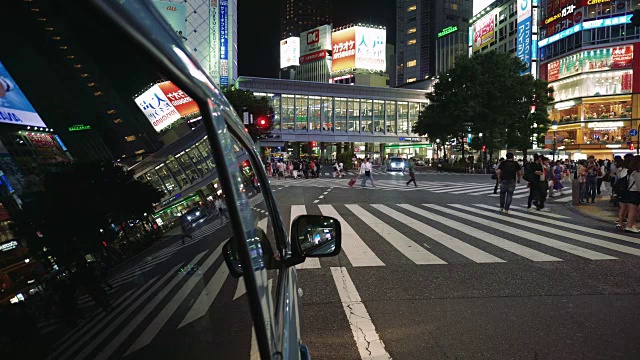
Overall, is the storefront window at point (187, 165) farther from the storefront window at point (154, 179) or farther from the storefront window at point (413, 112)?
the storefront window at point (413, 112)

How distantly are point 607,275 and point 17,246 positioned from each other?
6.75 meters

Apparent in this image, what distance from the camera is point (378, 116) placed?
79.6 m

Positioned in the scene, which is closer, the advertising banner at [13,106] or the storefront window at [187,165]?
the advertising banner at [13,106]

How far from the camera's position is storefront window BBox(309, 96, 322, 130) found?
74250mm

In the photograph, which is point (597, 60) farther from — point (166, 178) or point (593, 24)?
point (166, 178)

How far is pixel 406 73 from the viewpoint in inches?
5891

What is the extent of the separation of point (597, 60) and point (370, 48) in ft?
135

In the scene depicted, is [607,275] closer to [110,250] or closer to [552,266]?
[552,266]

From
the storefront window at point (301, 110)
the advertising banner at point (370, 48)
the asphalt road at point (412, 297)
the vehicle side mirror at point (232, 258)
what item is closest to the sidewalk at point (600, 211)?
the asphalt road at point (412, 297)

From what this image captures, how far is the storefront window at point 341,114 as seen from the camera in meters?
76.1

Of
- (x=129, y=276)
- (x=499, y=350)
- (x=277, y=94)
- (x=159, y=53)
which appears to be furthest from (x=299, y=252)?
(x=277, y=94)

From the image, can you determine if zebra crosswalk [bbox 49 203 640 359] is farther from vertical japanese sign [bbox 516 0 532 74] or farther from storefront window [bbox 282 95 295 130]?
vertical japanese sign [bbox 516 0 532 74]

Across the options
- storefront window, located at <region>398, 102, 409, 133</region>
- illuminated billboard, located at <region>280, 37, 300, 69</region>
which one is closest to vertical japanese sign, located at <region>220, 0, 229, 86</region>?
storefront window, located at <region>398, 102, 409, 133</region>

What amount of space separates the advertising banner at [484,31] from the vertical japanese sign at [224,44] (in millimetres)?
56192
